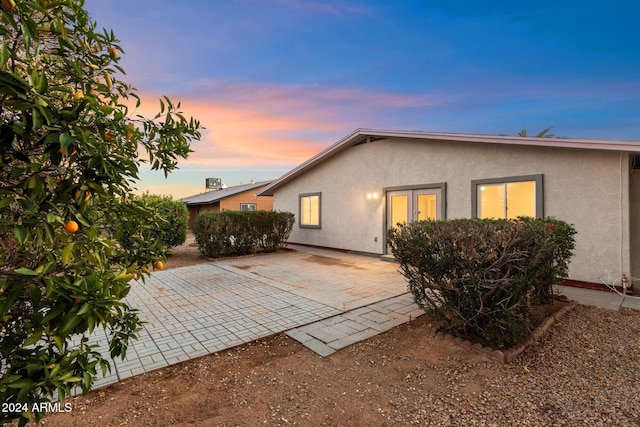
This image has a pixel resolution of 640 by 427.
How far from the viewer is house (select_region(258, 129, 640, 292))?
6.15 metres

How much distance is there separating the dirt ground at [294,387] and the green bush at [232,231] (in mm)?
7130

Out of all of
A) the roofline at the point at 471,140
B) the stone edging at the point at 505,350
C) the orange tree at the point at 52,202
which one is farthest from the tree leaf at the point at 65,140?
the roofline at the point at 471,140

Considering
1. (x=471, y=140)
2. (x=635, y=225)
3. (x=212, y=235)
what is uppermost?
(x=471, y=140)

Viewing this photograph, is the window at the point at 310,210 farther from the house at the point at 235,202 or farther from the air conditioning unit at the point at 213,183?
the air conditioning unit at the point at 213,183

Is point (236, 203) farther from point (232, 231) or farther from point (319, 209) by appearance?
point (232, 231)

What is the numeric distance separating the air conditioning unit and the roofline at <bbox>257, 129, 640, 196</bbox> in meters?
20.2

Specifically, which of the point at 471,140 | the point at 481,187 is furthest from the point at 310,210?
the point at 471,140

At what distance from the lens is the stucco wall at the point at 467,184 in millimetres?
6152

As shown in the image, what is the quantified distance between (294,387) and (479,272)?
2240 mm

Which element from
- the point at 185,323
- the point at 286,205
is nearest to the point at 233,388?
the point at 185,323

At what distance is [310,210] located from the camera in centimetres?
1377

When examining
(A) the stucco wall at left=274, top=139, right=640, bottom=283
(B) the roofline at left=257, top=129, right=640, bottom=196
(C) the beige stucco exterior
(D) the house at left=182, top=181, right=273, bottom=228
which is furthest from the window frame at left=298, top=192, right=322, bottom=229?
(D) the house at left=182, top=181, right=273, bottom=228

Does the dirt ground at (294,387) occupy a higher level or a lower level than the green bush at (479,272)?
lower

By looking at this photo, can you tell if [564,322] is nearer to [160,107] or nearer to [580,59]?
[160,107]
